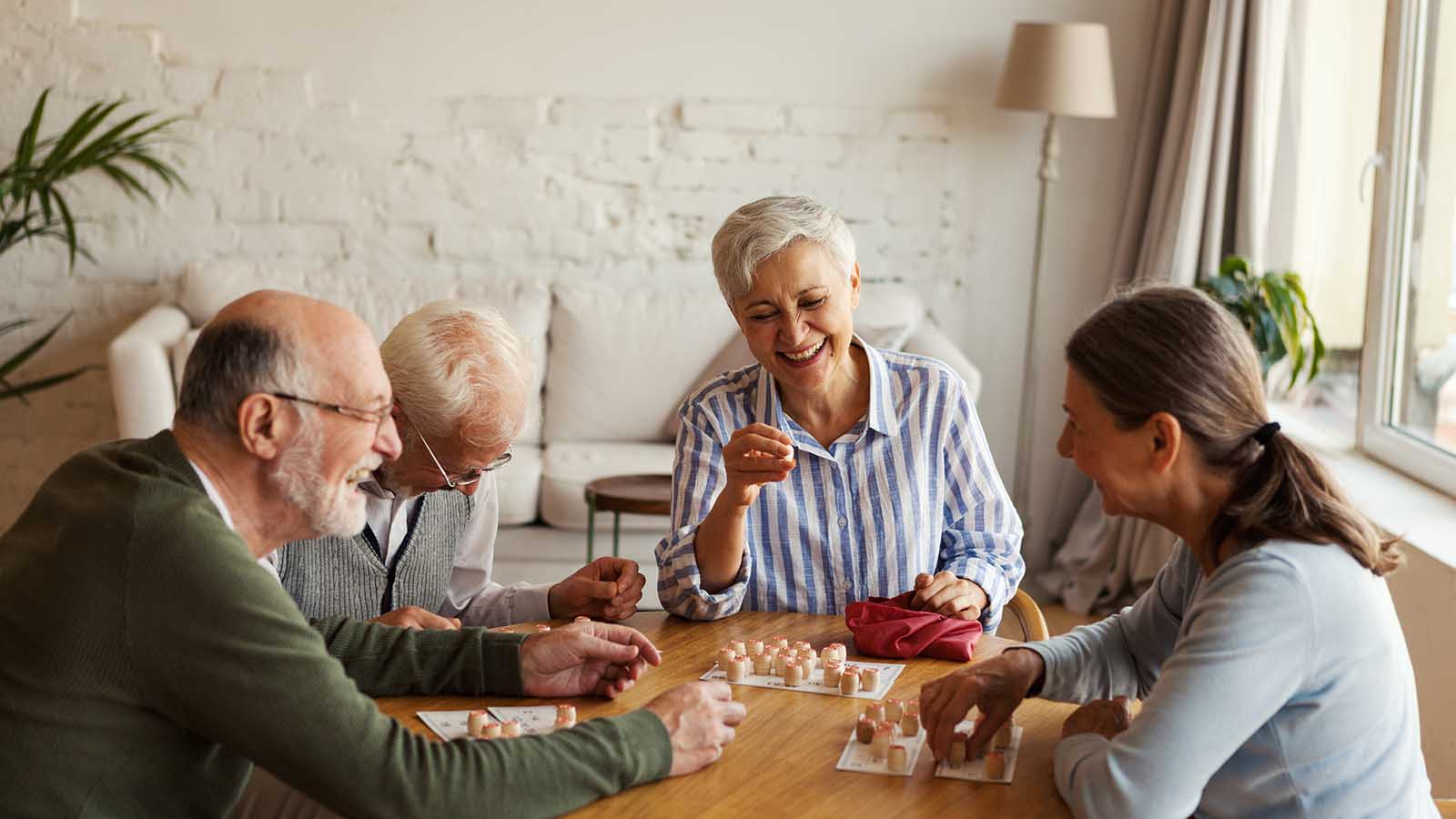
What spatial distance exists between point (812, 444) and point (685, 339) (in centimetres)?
267

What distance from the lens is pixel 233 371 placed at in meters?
1.50

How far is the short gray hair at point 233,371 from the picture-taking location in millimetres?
1507

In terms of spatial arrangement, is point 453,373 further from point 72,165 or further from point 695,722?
point 72,165

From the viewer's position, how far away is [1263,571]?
147 cm

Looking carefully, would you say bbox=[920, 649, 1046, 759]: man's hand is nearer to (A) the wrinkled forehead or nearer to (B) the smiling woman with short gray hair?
(B) the smiling woman with short gray hair

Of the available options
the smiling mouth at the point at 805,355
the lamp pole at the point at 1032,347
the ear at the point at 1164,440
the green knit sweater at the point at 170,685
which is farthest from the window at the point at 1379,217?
the green knit sweater at the point at 170,685

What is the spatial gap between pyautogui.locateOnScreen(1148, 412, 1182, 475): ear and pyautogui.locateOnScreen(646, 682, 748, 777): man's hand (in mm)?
568

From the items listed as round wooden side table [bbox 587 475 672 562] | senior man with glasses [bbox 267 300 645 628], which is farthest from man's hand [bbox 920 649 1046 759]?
round wooden side table [bbox 587 475 672 562]

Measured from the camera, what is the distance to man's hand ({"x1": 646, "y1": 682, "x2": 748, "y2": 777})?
5.34 feet

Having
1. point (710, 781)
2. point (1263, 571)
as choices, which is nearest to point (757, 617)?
point (710, 781)

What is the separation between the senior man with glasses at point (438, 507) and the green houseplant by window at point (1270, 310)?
2587 mm

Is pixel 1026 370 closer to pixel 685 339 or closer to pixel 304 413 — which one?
pixel 685 339

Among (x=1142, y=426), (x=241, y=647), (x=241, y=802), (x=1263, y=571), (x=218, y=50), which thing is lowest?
(x=241, y=802)

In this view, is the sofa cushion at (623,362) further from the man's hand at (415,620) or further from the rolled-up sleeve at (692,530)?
the man's hand at (415,620)
